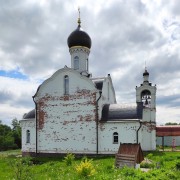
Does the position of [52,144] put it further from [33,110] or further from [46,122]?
[33,110]

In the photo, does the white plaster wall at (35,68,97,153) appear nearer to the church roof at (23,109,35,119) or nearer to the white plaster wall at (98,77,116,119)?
the white plaster wall at (98,77,116,119)

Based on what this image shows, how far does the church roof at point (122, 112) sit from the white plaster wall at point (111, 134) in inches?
17.3

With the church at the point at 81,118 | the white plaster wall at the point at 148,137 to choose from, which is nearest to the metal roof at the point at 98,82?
the church at the point at 81,118

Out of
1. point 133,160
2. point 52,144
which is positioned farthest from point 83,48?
point 133,160

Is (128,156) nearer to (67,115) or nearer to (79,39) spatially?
(67,115)

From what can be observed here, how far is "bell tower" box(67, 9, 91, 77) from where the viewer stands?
2400cm

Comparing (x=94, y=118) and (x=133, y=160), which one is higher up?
(x=94, y=118)

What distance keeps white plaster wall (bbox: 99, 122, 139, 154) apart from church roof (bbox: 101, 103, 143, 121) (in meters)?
0.44

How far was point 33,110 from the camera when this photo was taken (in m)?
23.6

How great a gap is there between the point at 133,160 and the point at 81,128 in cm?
789

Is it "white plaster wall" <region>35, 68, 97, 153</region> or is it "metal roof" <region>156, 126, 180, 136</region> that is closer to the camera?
"white plaster wall" <region>35, 68, 97, 153</region>

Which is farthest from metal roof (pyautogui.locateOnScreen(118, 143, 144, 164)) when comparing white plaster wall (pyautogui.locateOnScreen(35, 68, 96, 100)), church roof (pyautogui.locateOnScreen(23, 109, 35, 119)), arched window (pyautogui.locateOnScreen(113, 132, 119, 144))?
church roof (pyautogui.locateOnScreen(23, 109, 35, 119))

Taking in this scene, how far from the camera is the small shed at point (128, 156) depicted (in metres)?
13.3

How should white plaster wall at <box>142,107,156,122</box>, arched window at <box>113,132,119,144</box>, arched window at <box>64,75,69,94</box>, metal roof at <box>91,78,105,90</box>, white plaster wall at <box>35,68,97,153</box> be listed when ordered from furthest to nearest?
white plaster wall at <box>142,107,156,122</box> → arched window at <box>64,75,69,94</box> → metal roof at <box>91,78,105,90</box> → white plaster wall at <box>35,68,97,153</box> → arched window at <box>113,132,119,144</box>
